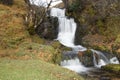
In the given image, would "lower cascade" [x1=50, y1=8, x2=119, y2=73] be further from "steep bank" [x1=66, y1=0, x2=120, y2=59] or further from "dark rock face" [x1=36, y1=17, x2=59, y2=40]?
"steep bank" [x1=66, y1=0, x2=120, y2=59]

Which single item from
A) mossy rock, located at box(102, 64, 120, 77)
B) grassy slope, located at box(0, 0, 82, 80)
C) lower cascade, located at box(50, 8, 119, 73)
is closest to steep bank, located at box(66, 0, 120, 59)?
lower cascade, located at box(50, 8, 119, 73)

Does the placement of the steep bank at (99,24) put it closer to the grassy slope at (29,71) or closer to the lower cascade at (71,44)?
the lower cascade at (71,44)

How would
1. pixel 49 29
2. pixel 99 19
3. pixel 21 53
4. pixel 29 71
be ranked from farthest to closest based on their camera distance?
pixel 99 19, pixel 49 29, pixel 21 53, pixel 29 71

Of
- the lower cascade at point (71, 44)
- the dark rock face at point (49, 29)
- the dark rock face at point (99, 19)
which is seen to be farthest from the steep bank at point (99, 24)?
the dark rock face at point (49, 29)

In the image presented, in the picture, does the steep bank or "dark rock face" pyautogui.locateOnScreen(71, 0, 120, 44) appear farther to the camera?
"dark rock face" pyautogui.locateOnScreen(71, 0, 120, 44)

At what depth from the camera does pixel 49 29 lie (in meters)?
32.2

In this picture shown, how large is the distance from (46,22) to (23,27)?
4.29 m

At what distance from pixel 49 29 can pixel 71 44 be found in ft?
11.2

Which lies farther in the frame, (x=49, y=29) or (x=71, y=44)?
Answer: (x=71, y=44)

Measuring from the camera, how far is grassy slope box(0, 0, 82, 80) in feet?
51.7

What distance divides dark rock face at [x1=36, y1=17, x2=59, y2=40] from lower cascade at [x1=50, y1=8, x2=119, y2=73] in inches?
30.2

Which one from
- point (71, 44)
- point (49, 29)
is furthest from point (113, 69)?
point (49, 29)

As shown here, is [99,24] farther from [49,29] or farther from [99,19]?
[49,29]

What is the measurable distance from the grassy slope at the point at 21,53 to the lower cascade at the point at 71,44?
2544mm
